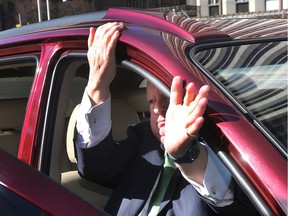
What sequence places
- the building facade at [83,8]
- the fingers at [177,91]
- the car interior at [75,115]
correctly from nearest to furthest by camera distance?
1. the fingers at [177,91]
2. the car interior at [75,115]
3. the building facade at [83,8]

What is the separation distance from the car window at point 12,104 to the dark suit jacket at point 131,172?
78cm

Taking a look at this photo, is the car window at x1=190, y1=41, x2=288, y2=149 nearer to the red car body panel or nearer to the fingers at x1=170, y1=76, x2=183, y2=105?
the fingers at x1=170, y1=76, x2=183, y2=105

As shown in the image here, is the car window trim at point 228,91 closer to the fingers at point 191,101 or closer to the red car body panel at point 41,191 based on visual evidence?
the fingers at point 191,101

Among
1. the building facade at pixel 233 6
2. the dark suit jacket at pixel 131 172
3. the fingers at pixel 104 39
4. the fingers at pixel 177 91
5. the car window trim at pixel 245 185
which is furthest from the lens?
the building facade at pixel 233 6

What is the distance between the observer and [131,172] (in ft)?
6.61

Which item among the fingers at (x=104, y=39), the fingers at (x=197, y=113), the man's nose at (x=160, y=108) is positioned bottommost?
the man's nose at (x=160, y=108)

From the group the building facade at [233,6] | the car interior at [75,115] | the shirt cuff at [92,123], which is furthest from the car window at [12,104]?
the building facade at [233,6]

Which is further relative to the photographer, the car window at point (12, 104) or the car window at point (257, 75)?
the car window at point (12, 104)

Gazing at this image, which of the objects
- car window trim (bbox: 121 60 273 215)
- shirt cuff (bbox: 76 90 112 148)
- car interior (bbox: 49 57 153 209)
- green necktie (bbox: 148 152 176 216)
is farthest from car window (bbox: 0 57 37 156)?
car window trim (bbox: 121 60 273 215)

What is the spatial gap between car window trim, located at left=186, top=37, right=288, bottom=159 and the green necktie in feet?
1.56

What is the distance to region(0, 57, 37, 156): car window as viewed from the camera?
2754 millimetres

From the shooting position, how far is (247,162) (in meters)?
1.25

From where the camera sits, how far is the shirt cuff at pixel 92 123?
1861 millimetres

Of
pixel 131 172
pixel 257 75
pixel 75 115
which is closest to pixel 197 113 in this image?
pixel 257 75
